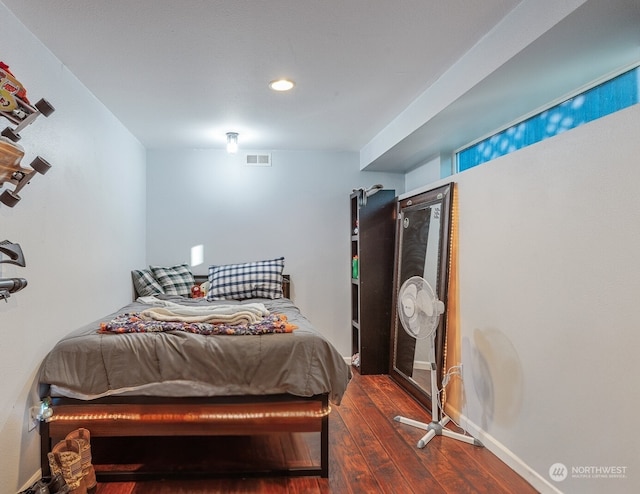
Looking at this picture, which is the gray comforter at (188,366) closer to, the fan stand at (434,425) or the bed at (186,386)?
the bed at (186,386)

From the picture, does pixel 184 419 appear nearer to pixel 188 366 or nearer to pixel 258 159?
pixel 188 366

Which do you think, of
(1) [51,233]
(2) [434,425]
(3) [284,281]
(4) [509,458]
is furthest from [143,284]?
A: (4) [509,458]

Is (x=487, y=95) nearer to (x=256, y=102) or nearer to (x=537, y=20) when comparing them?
(x=537, y=20)

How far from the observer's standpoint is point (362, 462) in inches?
91.5

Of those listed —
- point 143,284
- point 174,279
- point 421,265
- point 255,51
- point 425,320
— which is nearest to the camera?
point 255,51

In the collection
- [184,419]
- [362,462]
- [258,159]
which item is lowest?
Result: [362,462]

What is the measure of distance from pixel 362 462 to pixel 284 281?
2.17 metres

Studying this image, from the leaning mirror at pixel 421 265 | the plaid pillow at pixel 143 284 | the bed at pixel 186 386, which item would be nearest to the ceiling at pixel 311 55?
the leaning mirror at pixel 421 265

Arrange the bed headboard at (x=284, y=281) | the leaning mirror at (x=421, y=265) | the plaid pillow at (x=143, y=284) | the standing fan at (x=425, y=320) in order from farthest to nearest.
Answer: the bed headboard at (x=284, y=281) < the plaid pillow at (x=143, y=284) < the leaning mirror at (x=421, y=265) < the standing fan at (x=425, y=320)

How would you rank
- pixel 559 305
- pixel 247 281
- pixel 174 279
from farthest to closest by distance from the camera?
pixel 174 279 < pixel 247 281 < pixel 559 305

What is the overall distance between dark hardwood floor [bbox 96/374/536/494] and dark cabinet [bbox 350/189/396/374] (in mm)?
1012

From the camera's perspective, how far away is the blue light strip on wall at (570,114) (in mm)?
2039

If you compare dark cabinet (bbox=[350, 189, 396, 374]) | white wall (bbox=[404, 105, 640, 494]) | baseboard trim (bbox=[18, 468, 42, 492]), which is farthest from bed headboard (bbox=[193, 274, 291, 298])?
baseboard trim (bbox=[18, 468, 42, 492])

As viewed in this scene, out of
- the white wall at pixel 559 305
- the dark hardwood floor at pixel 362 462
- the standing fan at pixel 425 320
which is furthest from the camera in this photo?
the standing fan at pixel 425 320
